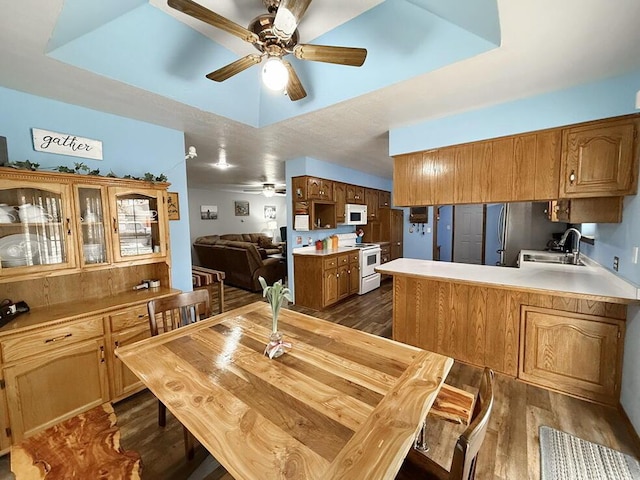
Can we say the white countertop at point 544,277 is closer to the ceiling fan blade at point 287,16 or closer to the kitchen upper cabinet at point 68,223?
the ceiling fan blade at point 287,16

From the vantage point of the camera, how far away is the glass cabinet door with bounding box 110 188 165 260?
6.97 feet

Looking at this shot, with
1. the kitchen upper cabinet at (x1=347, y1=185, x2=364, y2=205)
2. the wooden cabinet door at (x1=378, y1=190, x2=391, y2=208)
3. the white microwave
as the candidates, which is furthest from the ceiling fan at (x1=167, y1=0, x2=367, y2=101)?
the wooden cabinet door at (x1=378, y1=190, x2=391, y2=208)

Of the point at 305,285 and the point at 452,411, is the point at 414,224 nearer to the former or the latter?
the point at 305,285

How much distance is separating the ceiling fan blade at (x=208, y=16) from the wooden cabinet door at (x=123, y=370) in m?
2.13

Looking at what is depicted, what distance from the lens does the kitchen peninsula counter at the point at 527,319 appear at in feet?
6.53

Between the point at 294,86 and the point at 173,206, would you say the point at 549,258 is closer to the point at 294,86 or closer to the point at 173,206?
the point at 294,86

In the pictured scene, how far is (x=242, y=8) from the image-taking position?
69.0 inches

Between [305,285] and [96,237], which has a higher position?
[96,237]

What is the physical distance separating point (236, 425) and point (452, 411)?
96 centimetres

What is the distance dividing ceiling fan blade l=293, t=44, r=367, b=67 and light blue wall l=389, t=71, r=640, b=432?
155cm

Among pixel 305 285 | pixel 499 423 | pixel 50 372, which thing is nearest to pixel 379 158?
pixel 305 285

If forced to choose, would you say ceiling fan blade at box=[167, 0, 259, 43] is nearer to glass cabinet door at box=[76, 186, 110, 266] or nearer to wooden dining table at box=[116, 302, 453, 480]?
glass cabinet door at box=[76, 186, 110, 266]

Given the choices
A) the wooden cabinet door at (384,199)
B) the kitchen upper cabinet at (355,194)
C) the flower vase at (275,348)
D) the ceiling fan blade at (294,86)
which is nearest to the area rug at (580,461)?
the flower vase at (275,348)

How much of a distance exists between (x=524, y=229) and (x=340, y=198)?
9.92ft
